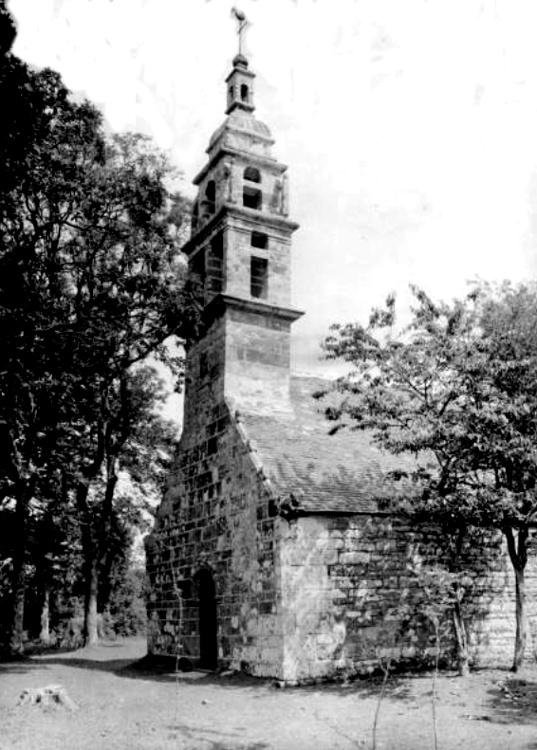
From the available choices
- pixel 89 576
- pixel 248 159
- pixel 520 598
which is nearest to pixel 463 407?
pixel 520 598

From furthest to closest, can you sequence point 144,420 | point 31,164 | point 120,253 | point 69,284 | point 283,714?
point 144,420, point 69,284, point 120,253, point 31,164, point 283,714

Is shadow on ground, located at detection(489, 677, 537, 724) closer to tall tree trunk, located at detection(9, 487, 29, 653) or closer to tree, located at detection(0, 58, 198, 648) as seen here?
tree, located at detection(0, 58, 198, 648)

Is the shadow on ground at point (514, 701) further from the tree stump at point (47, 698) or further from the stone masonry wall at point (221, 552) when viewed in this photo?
the tree stump at point (47, 698)

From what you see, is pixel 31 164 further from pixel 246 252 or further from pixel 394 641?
pixel 394 641

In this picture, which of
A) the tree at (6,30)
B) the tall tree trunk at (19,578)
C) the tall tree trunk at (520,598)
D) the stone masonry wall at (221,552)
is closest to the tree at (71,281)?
the tall tree trunk at (19,578)

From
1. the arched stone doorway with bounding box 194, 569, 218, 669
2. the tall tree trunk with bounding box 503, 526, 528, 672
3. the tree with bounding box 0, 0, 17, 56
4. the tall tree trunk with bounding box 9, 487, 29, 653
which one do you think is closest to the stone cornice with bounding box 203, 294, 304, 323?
the arched stone doorway with bounding box 194, 569, 218, 669

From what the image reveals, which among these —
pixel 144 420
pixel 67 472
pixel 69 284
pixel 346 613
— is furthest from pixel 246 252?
pixel 144 420

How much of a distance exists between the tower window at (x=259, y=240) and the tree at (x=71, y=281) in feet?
7.37

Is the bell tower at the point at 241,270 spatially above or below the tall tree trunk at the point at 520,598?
above

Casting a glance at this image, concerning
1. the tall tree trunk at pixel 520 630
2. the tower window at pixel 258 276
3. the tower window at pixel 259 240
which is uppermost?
the tower window at pixel 259 240

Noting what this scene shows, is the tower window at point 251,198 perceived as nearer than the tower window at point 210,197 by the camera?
Yes

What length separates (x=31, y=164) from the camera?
14.1 meters

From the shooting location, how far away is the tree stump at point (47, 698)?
1112 centimetres

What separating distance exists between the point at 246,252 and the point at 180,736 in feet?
42.5
